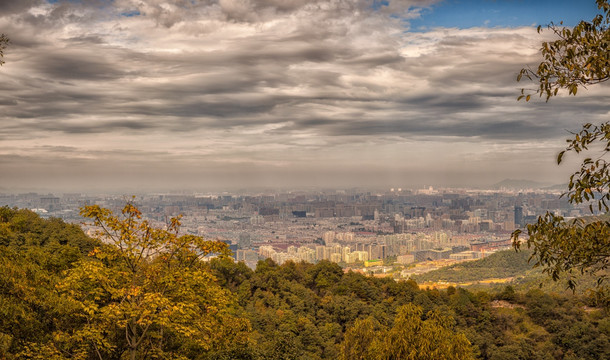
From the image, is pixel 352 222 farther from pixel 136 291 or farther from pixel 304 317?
pixel 136 291

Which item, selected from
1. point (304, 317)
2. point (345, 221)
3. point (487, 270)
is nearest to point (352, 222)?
point (345, 221)

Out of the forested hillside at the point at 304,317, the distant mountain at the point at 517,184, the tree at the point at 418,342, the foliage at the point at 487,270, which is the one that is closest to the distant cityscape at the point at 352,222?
the foliage at the point at 487,270

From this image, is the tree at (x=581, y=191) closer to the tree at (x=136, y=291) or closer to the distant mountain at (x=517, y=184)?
the tree at (x=136, y=291)

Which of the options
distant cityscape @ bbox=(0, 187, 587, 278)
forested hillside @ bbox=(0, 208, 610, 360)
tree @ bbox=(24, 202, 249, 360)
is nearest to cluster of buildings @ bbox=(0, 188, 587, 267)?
distant cityscape @ bbox=(0, 187, 587, 278)

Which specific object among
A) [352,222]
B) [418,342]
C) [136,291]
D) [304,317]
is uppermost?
[136,291]

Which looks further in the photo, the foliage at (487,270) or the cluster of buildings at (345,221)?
the cluster of buildings at (345,221)

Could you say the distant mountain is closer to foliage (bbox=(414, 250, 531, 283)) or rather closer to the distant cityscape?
the distant cityscape

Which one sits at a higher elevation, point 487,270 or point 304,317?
point 304,317
